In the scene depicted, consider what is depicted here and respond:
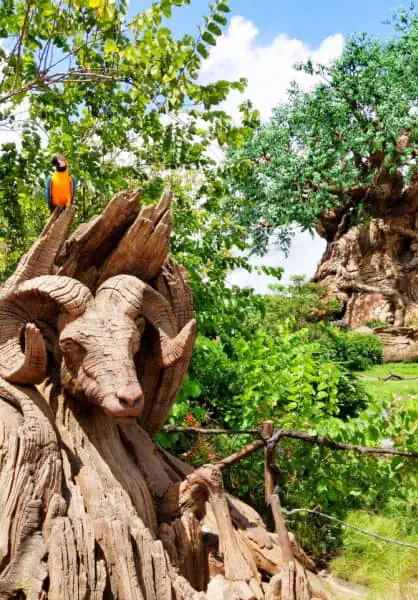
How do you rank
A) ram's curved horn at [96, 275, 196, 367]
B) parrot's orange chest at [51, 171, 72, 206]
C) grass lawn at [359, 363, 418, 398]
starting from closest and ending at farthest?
ram's curved horn at [96, 275, 196, 367], parrot's orange chest at [51, 171, 72, 206], grass lawn at [359, 363, 418, 398]

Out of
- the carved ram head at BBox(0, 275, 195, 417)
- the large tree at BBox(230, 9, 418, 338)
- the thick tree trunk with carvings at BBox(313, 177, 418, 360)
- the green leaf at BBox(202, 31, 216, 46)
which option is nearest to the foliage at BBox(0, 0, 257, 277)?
the green leaf at BBox(202, 31, 216, 46)

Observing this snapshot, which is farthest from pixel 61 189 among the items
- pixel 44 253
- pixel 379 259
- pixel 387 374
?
pixel 379 259

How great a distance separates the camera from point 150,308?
2783mm

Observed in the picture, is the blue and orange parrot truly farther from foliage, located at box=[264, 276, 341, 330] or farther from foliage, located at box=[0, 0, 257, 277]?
foliage, located at box=[264, 276, 341, 330]

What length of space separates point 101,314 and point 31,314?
35cm

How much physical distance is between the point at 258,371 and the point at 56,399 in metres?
3.58

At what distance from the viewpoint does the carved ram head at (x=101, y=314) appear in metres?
2.41

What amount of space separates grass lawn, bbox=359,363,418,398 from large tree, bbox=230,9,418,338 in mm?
4279

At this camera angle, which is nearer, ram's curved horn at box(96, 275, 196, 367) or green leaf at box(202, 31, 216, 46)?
ram's curved horn at box(96, 275, 196, 367)

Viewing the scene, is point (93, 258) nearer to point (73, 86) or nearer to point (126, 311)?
point (126, 311)

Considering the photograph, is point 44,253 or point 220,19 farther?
point 220,19

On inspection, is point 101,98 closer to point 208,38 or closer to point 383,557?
point 208,38

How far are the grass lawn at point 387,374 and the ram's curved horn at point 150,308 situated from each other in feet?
37.5

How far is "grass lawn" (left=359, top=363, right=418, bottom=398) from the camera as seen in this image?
Answer: 14329 millimetres
